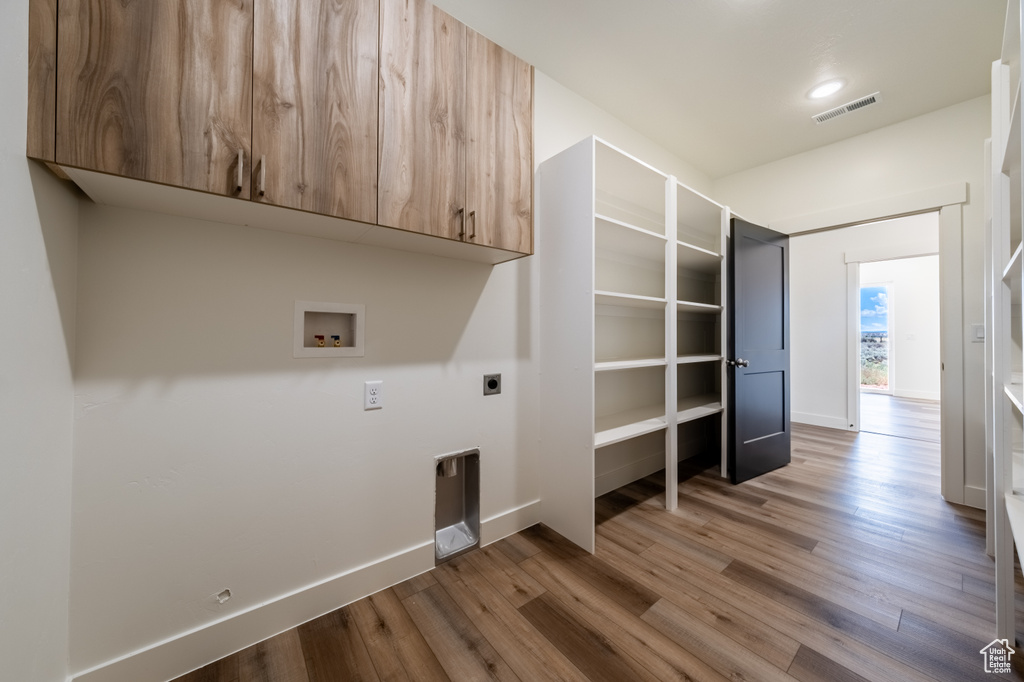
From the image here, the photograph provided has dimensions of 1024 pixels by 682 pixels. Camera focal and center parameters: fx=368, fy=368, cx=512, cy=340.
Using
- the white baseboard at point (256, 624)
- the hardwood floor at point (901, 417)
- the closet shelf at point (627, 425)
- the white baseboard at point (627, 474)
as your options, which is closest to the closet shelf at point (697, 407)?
the closet shelf at point (627, 425)

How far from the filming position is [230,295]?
4.39 ft

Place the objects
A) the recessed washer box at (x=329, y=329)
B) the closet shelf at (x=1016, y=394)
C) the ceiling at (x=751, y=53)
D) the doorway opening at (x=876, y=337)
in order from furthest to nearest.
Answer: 1. the doorway opening at (x=876, y=337)
2. the ceiling at (x=751, y=53)
3. the recessed washer box at (x=329, y=329)
4. the closet shelf at (x=1016, y=394)

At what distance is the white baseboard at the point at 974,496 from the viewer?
2396 millimetres

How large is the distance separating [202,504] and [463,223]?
4.62 feet

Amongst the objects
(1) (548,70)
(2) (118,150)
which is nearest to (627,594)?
(2) (118,150)

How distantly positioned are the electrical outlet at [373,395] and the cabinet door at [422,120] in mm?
707

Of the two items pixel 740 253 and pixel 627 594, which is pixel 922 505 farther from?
pixel 627 594

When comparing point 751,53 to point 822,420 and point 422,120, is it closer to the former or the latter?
point 422,120

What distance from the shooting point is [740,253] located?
279cm

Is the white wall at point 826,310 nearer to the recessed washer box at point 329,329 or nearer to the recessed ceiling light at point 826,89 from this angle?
the recessed ceiling light at point 826,89

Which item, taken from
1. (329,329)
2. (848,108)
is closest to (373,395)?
(329,329)

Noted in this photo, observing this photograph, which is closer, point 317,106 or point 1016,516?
point 1016,516

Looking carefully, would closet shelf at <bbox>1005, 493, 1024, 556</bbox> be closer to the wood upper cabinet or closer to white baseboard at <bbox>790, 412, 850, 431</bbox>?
the wood upper cabinet

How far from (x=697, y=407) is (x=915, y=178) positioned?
2.29 metres
